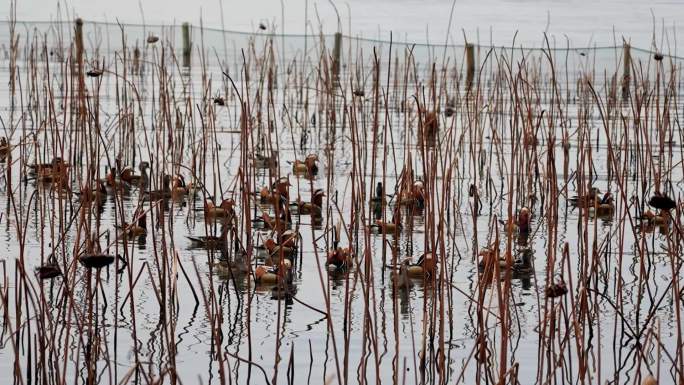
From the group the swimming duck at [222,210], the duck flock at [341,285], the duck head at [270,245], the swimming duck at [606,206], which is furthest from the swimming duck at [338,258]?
the swimming duck at [606,206]

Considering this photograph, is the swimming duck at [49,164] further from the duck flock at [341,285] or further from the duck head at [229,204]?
the duck head at [229,204]

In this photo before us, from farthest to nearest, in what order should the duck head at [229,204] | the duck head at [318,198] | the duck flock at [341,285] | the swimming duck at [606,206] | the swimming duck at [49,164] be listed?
the swimming duck at [606,206] < the duck head at [318,198] < the duck head at [229,204] < the swimming duck at [49,164] < the duck flock at [341,285]

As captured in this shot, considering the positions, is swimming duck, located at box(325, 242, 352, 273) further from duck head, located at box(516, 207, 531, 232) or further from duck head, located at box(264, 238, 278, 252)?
duck head, located at box(516, 207, 531, 232)

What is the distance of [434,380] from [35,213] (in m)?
1.71

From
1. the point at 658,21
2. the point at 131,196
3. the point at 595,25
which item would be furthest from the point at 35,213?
the point at 595,25

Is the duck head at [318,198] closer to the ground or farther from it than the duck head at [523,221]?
farther from it

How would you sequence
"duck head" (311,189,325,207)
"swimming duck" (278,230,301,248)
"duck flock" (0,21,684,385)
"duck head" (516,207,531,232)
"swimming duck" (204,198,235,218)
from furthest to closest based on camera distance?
"duck head" (311,189,325,207) < "duck head" (516,207,531,232) < "swimming duck" (278,230,301,248) < "swimming duck" (204,198,235,218) < "duck flock" (0,21,684,385)

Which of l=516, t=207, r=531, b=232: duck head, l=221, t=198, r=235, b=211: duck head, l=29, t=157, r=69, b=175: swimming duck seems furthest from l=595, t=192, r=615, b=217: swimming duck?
l=29, t=157, r=69, b=175: swimming duck

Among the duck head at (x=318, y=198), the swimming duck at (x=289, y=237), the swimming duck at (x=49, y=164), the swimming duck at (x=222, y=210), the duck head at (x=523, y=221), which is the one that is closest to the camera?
the swimming duck at (x=49, y=164)

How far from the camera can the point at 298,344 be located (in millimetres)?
2445

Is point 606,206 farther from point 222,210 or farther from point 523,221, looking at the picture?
point 222,210

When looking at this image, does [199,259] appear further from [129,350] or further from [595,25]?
[595,25]

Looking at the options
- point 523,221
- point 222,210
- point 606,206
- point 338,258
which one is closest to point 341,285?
point 338,258

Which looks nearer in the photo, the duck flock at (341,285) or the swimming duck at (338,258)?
the duck flock at (341,285)
